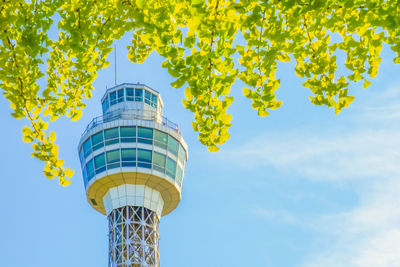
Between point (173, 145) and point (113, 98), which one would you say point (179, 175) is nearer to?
point (173, 145)

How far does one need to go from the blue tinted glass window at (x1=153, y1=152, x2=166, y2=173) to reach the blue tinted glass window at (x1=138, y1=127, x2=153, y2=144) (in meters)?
1.50

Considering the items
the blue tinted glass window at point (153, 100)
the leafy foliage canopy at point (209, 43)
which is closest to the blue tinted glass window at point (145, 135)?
the blue tinted glass window at point (153, 100)

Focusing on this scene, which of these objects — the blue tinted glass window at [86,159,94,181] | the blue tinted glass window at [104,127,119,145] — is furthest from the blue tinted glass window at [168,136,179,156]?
the blue tinted glass window at [86,159,94,181]

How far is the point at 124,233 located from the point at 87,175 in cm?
649

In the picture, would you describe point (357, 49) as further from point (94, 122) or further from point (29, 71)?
point (94, 122)

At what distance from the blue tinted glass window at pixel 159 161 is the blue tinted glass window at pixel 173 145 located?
5.21 ft

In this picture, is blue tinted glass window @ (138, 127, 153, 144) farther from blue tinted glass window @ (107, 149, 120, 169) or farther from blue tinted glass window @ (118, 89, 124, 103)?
blue tinted glass window @ (118, 89, 124, 103)

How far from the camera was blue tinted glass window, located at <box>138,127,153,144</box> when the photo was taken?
48469 mm

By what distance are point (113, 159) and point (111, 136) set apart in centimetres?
250

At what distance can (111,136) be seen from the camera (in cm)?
4844

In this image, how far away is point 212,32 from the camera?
4.79 m

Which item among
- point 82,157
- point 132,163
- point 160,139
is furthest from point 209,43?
point 82,157


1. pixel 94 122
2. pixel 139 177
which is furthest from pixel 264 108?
pixel 94 122

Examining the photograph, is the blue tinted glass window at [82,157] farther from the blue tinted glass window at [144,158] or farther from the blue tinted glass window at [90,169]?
the blue tinted glass window at [144,158]
